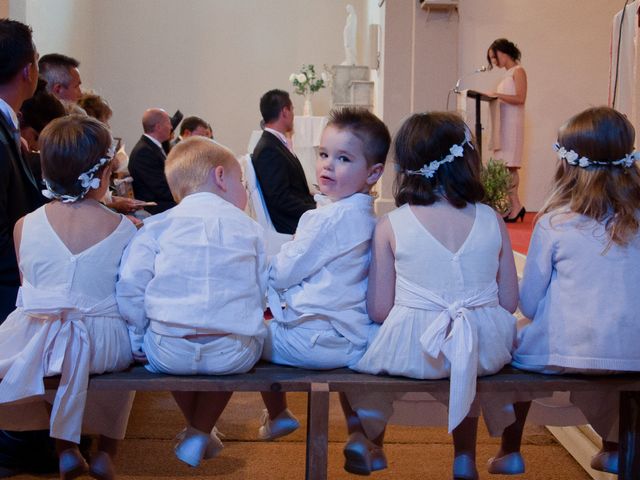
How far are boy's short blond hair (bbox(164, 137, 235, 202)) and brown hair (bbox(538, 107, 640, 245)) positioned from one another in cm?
102

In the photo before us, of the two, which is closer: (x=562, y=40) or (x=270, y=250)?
(x=270, y=250)

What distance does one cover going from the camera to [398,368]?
7.59ft

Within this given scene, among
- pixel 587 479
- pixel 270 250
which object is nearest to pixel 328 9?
pixel 270 250

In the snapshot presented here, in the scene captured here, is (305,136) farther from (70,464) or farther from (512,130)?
(70,464)

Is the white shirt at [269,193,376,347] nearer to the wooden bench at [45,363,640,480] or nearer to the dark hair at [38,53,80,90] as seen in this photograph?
the wooden bench at [45,363,640,480]

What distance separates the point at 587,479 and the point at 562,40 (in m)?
7.58

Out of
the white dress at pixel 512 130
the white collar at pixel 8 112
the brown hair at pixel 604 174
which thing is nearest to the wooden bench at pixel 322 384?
the brown hair at pixel 604 174

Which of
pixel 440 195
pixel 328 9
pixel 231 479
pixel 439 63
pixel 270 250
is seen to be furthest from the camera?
pixel 328 9

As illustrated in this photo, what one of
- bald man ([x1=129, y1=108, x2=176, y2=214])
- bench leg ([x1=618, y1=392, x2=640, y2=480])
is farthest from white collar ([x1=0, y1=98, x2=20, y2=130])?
bald man ([x1=129, y1=108, x2=176, y2=214])

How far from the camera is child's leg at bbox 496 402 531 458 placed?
257 centimetres

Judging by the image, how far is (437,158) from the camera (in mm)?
2383

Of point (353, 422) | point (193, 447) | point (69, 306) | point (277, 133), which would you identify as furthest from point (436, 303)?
point (277, 133)

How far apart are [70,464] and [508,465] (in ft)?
4.31

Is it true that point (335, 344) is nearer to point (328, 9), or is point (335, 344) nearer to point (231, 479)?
point (231, 479)
